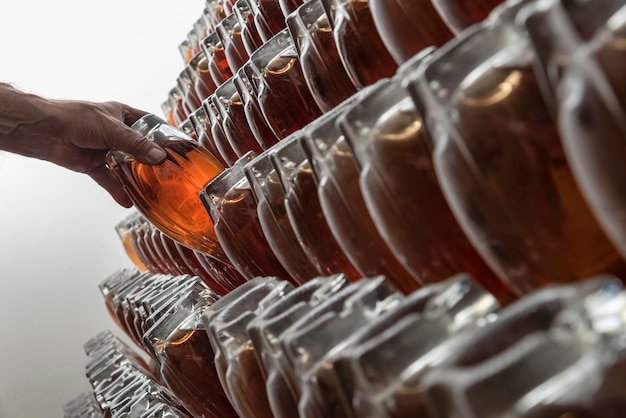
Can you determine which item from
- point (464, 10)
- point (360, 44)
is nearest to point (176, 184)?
point (360, 44)

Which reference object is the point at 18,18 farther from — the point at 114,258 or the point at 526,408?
the point at 526,408

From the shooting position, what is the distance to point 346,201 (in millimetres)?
490

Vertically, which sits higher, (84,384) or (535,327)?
(535,327)

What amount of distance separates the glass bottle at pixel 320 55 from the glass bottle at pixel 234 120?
211 millimetres

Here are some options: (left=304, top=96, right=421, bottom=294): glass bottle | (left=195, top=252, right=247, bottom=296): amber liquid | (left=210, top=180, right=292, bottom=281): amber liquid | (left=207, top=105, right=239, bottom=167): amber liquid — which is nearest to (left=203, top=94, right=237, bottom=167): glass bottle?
(left=207, top=105, right=239, bottom=167): amber liquid

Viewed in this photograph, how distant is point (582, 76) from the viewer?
0.30 metres

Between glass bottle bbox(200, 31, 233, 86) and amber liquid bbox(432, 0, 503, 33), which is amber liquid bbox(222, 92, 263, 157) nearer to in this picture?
glass bottle bbox(200, 31, 233, 86)

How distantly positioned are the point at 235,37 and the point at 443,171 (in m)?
0.67

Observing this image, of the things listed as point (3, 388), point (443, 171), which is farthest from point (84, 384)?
point (443, 171)

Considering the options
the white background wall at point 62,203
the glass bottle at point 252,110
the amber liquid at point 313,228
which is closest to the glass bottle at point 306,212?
the amber liquid at point 313,228

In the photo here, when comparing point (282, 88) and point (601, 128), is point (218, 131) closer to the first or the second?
point (282, 88)

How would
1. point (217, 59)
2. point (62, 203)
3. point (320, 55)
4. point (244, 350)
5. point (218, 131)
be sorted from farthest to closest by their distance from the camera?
1. point (62, 203)
2. point (217, 59)
3. point (218, 131)
4. point (320, 55)
5. point (244, 350)

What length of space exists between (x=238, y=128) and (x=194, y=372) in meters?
0.26

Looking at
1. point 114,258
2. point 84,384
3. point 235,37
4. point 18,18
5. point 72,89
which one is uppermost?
point 18,18
